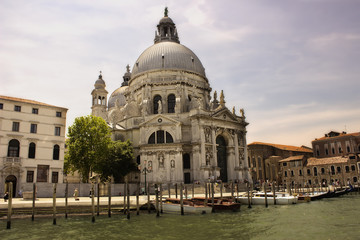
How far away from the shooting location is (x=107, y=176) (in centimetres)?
3719

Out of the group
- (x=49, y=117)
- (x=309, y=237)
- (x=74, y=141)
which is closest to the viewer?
(x=309, y=237)

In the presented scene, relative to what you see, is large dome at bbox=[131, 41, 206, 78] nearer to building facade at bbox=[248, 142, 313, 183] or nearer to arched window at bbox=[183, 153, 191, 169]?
arched window at bbox=[183, 153, 191, 169]

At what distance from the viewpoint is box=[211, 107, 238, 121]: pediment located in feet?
137

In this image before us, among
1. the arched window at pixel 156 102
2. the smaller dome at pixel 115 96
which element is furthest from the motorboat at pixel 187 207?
the smaller dome at pixel 115 96

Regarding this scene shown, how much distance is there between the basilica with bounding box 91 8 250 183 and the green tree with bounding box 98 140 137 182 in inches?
64.2

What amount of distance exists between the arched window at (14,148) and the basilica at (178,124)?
13.5 m

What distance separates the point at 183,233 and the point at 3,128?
68.2 ft

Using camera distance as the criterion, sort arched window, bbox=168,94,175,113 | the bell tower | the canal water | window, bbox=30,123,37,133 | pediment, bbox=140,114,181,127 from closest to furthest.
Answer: the canal water < window, bbox=30,123,37,133 < pediment, bbox=140,114,181,127 < arched window, bbox=168,94,175,113 < the bell tower

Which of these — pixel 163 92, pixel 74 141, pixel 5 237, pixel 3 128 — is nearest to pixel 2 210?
pixel 5 237

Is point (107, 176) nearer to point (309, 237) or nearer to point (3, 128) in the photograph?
point (3, 128)

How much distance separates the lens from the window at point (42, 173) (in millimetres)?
28975

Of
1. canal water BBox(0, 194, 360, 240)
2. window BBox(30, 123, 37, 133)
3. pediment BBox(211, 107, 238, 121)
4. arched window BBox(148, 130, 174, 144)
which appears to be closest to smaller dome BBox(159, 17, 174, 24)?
pediment BBox(211, 107, 238, 121)

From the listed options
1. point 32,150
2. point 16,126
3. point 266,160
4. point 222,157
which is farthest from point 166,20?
point 32,150

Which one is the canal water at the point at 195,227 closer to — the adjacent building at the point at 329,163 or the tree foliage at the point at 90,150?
the tree foliage at the point at 90,150
